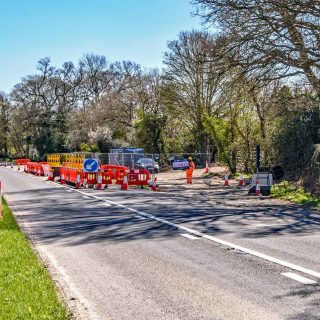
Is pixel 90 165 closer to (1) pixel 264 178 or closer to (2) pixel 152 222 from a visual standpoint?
(1) pixel 264 178

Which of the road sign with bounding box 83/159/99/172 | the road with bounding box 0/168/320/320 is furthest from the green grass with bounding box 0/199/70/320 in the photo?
the road sign with bounding box 83/159/99/172

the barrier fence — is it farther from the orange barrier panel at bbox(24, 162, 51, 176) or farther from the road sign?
the road sign

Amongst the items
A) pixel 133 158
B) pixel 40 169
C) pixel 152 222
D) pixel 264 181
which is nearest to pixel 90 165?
pixel 264 181

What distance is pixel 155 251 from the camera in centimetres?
944

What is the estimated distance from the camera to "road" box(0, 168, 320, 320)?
6.03 m

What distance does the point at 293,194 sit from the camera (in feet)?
68.8

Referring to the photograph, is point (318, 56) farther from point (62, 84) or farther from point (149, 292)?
point (62, 84)

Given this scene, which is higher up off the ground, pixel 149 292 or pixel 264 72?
pixel 264 72

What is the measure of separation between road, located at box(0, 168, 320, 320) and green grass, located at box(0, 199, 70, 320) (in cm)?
27

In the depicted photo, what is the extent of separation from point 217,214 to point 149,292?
341 inches

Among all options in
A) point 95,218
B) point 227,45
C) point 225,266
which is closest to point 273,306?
point 225,266

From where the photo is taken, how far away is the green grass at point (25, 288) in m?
5.56

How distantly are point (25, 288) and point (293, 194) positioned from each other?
52.4 ft

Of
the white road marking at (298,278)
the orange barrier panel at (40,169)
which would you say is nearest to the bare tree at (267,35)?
the white road marking at (298,278)
